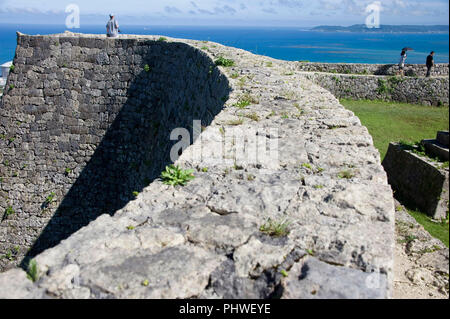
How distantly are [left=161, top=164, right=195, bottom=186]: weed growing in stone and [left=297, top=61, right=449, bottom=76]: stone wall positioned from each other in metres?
15.6

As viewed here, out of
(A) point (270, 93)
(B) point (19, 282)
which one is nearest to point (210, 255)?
(B) point (19, 282)

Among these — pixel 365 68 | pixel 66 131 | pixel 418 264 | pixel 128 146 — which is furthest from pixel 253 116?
pixel 365 68

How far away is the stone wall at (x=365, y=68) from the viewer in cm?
1780

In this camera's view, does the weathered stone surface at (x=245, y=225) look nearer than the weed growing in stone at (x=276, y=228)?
Yes

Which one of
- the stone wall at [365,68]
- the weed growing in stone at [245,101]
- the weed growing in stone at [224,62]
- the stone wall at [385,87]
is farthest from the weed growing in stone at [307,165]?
the stone wall at [365,68]

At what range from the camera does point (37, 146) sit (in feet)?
35.8

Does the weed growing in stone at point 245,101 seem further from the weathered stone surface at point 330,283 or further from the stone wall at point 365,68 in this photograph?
the stone wall at point 365,68

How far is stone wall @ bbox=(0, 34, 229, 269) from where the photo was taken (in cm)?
1065

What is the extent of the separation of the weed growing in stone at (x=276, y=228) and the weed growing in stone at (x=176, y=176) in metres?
0.99

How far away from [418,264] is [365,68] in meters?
15.2

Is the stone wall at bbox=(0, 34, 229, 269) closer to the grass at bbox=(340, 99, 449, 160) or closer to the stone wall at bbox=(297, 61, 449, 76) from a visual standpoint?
the grass at bbox=(340, 99, 449, 160)

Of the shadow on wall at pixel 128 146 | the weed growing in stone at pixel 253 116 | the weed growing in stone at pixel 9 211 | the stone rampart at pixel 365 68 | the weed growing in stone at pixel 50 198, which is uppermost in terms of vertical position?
the stone rampart at pixel 365 68

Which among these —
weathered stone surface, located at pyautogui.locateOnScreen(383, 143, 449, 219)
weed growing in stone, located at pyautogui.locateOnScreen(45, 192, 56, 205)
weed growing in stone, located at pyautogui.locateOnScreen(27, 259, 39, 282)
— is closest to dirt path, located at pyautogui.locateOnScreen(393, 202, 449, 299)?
weathered stone surface, located at pyautogui.locateOnScreen(383, 143, 449, 219)
